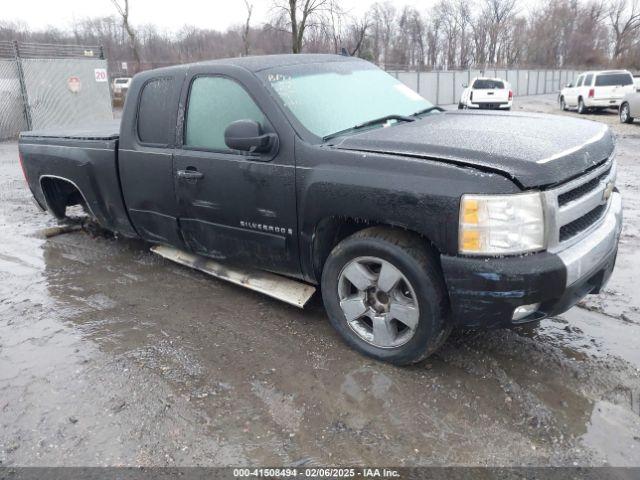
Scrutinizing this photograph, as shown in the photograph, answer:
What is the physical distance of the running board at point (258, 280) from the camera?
372cm

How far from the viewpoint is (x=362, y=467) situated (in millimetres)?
2438

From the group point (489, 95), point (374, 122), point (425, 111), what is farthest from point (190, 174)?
point (489, 95)

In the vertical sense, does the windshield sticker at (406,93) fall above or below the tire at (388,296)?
above

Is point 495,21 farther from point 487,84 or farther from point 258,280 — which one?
point 258,280

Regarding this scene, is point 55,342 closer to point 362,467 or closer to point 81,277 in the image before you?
point 81,277

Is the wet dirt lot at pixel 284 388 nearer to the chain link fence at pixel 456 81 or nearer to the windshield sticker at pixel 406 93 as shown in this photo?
the windshield sticker at pixel 406 93

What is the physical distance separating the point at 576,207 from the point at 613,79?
20618mm

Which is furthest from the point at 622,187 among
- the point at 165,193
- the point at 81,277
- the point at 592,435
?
the point at 81,277

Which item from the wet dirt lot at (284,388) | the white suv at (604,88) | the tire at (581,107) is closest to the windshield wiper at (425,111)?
the wet dirt lot at (284,388)

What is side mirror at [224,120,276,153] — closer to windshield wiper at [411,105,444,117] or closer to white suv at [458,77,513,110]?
windshield wiper at [411,105,444,117]

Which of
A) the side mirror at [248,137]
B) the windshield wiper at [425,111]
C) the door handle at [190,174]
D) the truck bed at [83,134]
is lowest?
the door handle at [190,174]

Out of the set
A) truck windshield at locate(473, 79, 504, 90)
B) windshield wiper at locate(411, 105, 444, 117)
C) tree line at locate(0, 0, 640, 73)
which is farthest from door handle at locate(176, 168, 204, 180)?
tree line at locate(0, 0, 640, 73)

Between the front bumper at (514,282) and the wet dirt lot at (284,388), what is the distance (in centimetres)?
50

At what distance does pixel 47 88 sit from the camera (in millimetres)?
16500
